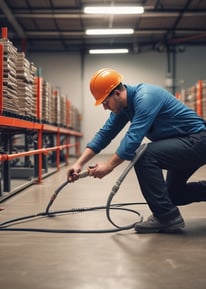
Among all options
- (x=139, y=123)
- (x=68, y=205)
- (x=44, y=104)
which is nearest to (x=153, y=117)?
(x=139, y=123)

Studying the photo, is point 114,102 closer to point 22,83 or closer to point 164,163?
point 164,163

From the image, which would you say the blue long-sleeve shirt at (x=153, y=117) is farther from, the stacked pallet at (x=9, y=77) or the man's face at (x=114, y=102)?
the stacked pallet at (x=9, y=77)

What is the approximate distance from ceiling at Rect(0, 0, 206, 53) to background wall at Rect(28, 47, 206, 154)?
1.77 feet

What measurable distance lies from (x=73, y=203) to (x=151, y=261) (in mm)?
2427

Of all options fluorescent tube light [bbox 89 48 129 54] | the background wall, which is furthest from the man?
the background wall

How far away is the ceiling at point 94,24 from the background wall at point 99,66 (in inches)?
21.2

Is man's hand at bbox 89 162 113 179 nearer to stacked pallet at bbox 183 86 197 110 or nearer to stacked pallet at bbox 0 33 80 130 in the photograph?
stacked pallet at bbox 0 33 80 130

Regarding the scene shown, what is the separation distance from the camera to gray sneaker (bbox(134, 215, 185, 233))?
304 centimetres

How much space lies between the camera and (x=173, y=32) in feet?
56.2

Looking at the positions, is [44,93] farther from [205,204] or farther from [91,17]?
[91,17]

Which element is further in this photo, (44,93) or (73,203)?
(44,93)

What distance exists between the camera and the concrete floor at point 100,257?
200 centimetres

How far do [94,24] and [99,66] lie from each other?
3441 millimetres

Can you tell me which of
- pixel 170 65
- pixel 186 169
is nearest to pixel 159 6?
pixel 170 65
